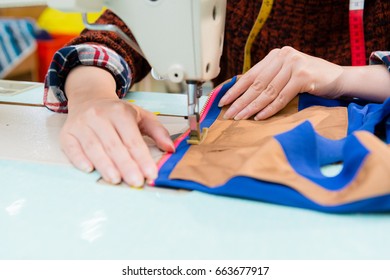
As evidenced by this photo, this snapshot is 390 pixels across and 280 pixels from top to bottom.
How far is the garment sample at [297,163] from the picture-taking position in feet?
1.97

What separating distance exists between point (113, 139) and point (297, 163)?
317 mm

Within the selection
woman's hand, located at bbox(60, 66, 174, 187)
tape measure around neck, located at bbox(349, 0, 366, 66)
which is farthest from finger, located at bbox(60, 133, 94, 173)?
tape measure around neck, located at bbox(349, 0, 366, 66)

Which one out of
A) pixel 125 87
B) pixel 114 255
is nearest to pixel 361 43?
pixel 125 87

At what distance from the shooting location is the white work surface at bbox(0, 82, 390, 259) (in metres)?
0.55

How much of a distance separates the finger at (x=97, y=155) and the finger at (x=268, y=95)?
0.30 m

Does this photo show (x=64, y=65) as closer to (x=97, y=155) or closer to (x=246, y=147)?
(x=97, y=155)

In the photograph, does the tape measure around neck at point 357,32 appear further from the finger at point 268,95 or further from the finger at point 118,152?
the finger at point 118,152

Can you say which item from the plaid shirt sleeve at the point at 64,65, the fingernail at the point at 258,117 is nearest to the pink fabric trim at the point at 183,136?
the fingernail at the point at 258,117

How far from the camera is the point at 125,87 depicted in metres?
1.19

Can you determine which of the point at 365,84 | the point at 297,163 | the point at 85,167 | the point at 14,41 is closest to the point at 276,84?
the point at 365,84

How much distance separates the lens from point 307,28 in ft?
4.42

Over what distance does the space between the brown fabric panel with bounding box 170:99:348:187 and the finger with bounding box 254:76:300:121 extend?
13 mm

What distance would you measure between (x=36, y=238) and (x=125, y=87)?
66 cm
